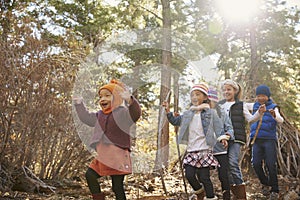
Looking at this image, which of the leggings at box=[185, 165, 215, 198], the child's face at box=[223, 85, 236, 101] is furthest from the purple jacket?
the child's face at box=[223, 85, 236, 101]

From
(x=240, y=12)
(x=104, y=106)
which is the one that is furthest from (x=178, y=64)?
(x=104, y=106)

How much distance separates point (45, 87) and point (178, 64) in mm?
6492

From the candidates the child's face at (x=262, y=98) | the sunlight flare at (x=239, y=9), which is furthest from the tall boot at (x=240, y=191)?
the sunlight flare at (x=239, y=9)

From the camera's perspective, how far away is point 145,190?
5445mm

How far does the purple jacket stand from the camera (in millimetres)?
3521

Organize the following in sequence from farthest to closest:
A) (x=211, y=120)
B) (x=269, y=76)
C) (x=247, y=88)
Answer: (x=269, y=76) → (x=247, y=88) → (x=211, y=120)

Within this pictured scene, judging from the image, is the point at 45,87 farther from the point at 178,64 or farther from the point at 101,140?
the point at 178,64

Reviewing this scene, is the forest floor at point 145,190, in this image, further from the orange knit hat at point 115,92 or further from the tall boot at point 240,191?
the orange knit hat at point 115,92

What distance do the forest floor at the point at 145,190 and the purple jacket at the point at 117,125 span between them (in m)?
0.96

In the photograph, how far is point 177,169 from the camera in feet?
26.6

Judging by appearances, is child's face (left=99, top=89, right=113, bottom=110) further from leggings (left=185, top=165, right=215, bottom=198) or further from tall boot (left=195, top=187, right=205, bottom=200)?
tall boot (left=195, top=187, right=205, bottom=200)

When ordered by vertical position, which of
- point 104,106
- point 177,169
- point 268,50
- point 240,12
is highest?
point 240,12

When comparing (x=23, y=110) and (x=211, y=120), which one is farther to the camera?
(x=23, y=110)

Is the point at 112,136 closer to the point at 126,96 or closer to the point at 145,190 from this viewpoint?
the point at 126,96
